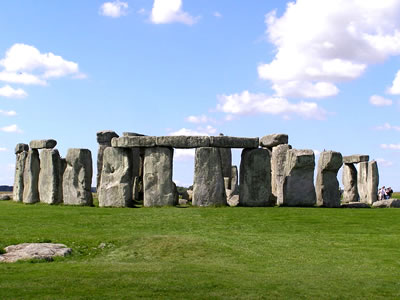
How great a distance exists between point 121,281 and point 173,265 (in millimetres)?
2169

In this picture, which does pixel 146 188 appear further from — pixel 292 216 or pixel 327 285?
pixel 327 285

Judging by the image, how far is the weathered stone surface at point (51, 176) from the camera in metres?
26.0

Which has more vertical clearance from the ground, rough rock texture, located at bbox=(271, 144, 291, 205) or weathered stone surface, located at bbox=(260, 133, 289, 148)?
weathered stone surface, located at bbox=(260, 133, 289, 148)

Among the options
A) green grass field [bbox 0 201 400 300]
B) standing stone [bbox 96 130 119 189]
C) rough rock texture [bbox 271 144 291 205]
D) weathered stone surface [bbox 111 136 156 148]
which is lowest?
green grass field [bbox 0 201 400 300]

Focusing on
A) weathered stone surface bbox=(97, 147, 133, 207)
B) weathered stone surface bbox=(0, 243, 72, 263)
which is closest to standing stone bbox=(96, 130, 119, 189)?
weathered stone surface bbox=(97, 147, 133, 207)

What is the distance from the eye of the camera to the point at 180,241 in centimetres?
1480

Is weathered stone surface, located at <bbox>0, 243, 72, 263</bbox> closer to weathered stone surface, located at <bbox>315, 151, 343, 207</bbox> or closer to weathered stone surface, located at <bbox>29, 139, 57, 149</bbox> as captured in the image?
weathered stone surface, located at <bbox>29, 139, 57, 149</bbox>

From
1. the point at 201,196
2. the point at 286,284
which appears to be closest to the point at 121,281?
the point at 286,284

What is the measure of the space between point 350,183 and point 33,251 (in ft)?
76.8

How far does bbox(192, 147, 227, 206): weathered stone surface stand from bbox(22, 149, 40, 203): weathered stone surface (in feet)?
26.8

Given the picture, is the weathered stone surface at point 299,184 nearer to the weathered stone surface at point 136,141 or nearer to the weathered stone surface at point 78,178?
the weathered stone surface at point 136,141

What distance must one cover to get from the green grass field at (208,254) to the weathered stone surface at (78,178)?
1.95 meters

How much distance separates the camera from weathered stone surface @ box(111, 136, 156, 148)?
24.6 meters

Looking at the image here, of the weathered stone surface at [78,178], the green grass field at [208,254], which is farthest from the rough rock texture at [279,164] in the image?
the weathered stone surface at [78,178]
